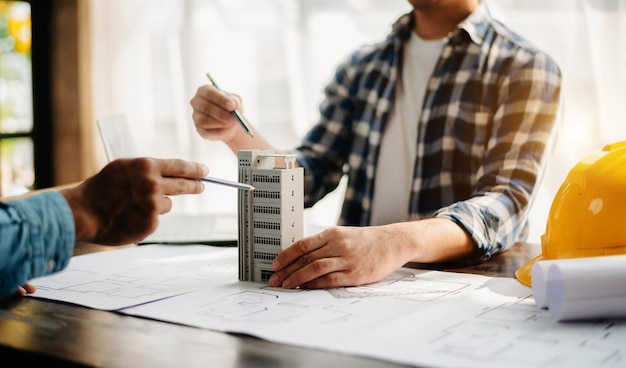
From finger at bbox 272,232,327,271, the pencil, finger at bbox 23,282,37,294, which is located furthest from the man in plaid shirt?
finger at bbox 23,282,37,294

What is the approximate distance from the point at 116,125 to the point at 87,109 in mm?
1803

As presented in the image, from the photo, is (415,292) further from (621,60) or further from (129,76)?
(129,76)

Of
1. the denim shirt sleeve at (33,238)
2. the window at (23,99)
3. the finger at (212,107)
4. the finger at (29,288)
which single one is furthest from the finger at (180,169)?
the window at (23,99)

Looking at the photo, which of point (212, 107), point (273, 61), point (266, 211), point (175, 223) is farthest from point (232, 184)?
point (273, 61)

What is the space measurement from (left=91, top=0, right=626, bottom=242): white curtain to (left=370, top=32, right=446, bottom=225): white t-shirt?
46 cm

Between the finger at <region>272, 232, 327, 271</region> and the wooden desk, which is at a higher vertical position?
the finger at <region>272, 232, 327, 271</region>

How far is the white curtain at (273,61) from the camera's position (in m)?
1.92

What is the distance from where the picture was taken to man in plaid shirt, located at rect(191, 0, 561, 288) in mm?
1096

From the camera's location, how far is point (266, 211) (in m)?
1.02

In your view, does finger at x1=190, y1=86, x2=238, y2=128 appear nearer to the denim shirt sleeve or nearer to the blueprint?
the blueprint

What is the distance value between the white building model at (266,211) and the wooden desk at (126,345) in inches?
9.3

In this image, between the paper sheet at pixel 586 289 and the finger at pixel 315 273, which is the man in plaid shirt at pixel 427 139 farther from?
the paper sheet at pixel 586 289

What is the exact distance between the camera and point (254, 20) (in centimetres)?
258

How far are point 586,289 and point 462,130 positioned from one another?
84 centimetres
